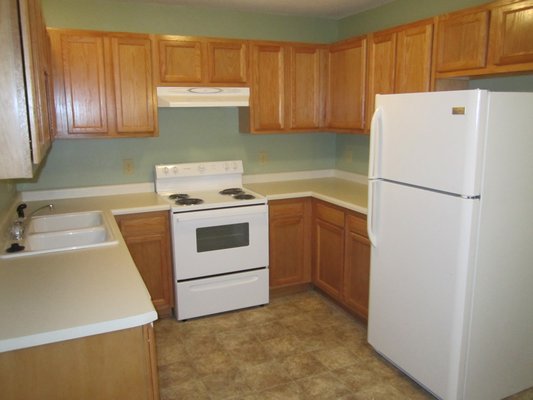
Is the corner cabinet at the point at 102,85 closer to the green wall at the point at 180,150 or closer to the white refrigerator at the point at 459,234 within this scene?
the green wall at the point at 180,150

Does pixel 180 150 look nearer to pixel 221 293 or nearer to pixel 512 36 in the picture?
pixel 221 293

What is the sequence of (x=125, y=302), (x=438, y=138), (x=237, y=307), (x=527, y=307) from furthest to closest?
(x=237, y=307) → (x=527, y=307) → (x=438, y=138) → (x=125, y=302)

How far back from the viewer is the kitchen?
11.2ft

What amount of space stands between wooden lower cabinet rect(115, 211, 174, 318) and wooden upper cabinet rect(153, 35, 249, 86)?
106 cm

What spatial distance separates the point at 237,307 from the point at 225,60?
2001 mm

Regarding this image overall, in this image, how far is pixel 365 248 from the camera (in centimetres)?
312

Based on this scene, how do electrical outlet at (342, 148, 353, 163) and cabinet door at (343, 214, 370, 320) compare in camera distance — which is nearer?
cabinet door at (343, 214, 370, 320)

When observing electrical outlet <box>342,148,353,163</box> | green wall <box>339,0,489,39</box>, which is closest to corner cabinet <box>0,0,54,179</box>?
green wall <box>339,0,489,39</box>

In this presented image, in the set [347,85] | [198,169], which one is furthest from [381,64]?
[198,169]

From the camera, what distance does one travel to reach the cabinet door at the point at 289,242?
12.1 feet

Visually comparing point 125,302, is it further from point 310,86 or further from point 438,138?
point 310,86

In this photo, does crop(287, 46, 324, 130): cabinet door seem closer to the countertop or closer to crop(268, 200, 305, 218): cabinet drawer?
crop(268, 200, 305, 218): cabinet drawer

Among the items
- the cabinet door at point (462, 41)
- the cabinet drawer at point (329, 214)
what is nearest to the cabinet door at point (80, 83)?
the cabinet drawer at point (329, 214)

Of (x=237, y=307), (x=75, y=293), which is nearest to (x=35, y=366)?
(x=75, y=293)
